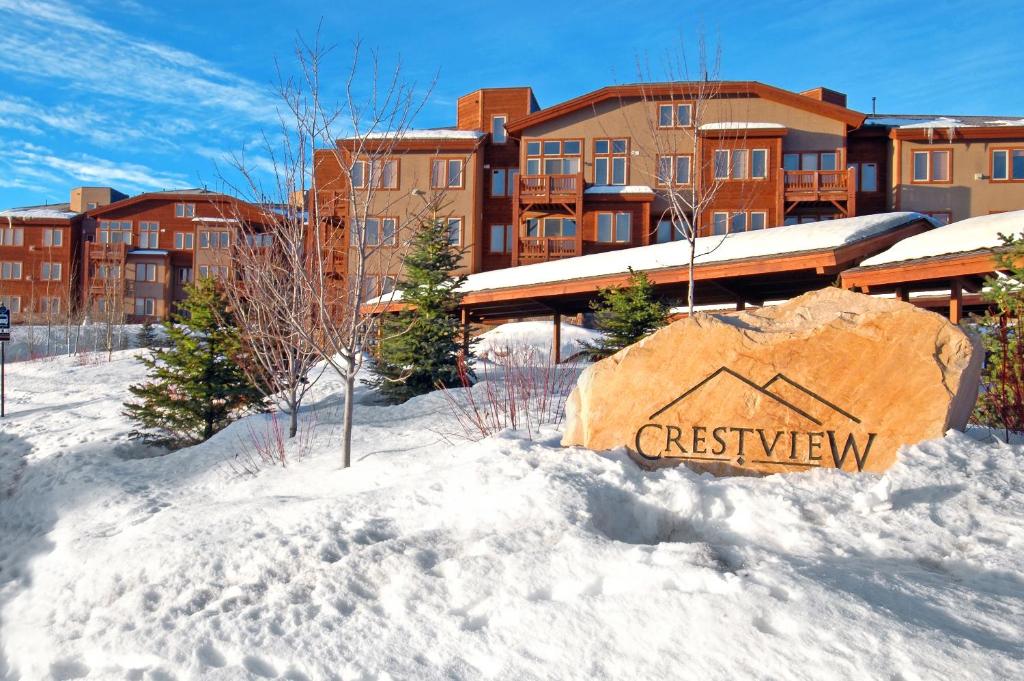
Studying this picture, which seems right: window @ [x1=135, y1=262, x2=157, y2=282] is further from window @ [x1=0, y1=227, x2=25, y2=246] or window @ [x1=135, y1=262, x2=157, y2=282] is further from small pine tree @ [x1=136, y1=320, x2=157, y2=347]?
small pine tree @ [x1=136, y1=320, x2=157, y2=347]

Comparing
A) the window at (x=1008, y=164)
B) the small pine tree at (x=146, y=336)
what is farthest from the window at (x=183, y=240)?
the window at (x=1008, y=164)

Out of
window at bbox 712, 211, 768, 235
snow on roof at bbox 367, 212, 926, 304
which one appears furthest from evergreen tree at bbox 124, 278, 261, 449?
window at bbox 712, 211, 768, 235

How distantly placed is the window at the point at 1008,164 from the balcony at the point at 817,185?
6384mm

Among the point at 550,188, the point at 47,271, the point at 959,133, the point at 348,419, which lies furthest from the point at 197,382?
the point at 47,271

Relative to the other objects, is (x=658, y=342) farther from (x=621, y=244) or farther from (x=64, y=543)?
(x=621, y=244)

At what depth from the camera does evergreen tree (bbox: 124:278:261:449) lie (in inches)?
488

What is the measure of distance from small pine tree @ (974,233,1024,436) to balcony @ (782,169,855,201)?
20150 millimetres

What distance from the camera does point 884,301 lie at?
20.9 feet

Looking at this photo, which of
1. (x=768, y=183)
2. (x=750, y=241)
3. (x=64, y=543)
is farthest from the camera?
(x=768, y=183)

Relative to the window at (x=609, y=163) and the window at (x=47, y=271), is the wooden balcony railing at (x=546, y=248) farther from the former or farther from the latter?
the window at (x=47, y=271)

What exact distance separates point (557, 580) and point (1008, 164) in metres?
32.4

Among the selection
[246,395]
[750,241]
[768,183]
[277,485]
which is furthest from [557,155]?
[277,485]

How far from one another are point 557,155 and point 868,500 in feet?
87.8

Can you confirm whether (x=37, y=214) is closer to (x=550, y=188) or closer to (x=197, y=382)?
(x=550, y=188)
